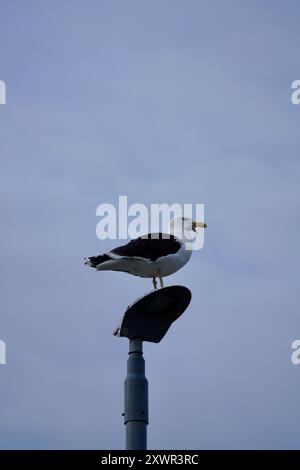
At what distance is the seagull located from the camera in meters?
13.8

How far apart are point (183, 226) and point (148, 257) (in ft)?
6.39

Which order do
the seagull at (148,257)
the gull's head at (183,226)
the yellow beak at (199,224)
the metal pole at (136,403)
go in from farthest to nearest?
the yellow beak at (199,224) → the gull's head at (183,226) → the seagull at (148,257) → the metal pole at (136,403)

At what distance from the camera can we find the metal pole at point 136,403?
935 centimetres

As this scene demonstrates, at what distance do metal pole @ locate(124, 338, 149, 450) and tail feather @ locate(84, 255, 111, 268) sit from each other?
3.76 meters

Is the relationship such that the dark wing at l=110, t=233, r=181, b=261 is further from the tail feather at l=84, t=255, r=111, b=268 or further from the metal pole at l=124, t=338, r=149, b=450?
the metal pole at l=124, t=338, r=149, b=450

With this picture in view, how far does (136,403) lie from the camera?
31.4ft

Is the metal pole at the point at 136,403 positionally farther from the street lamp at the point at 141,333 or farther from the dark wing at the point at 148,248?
the dark wing at the point at 148,248

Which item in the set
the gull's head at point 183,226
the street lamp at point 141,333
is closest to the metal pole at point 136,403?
the street lamp at point 141,333

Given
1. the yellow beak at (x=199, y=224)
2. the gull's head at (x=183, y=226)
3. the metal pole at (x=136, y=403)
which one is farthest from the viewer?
the yellow beak at (x=199, y=224)

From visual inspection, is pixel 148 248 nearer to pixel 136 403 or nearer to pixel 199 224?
pixel 199 224

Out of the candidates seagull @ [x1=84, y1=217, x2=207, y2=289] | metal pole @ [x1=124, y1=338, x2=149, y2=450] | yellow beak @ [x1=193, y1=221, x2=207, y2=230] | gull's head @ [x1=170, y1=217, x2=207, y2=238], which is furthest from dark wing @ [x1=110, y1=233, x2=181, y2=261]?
metal pole @ [x1=124, y1=338, x2=149, y2=450]
